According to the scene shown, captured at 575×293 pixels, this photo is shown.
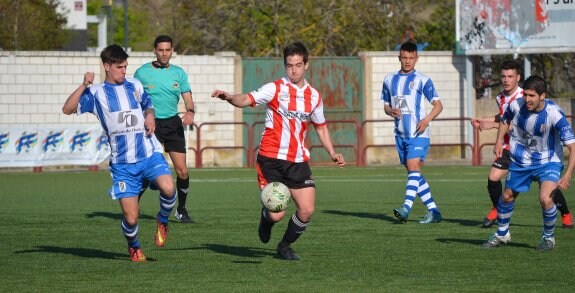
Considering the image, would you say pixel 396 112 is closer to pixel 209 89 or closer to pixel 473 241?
pixel 473 241

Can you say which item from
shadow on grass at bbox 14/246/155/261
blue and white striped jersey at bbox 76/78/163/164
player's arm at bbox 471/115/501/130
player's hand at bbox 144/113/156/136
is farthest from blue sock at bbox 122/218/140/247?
player's arm at bbox 471/115/501/130

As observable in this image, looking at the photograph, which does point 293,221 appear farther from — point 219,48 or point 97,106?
point 219,48

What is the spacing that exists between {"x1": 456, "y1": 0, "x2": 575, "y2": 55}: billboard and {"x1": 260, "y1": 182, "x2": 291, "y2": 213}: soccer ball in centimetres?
2078

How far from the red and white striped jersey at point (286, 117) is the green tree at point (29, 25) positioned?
2763 cm

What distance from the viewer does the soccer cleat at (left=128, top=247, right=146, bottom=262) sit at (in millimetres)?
10758

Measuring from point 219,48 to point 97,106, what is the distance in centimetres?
2982

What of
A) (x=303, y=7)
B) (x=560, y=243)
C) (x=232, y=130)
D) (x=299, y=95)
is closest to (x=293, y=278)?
(x=299, y=95)

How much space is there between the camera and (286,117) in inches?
426

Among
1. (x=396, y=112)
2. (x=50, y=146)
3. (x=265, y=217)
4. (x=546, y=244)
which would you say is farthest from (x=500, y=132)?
(x=50, y=146)

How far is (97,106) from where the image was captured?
10.7 metres

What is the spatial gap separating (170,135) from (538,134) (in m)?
4.68

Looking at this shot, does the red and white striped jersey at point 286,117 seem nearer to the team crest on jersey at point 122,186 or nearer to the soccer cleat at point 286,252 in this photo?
the soccer cleat at point 286,252

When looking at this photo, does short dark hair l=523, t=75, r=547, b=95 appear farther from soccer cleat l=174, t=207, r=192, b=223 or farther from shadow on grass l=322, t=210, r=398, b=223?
soccer cleat l=174, t=207, r=192, b=223

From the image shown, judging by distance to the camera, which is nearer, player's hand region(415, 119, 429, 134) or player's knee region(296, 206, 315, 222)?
player's knee region(296, 206, 315, 222)
